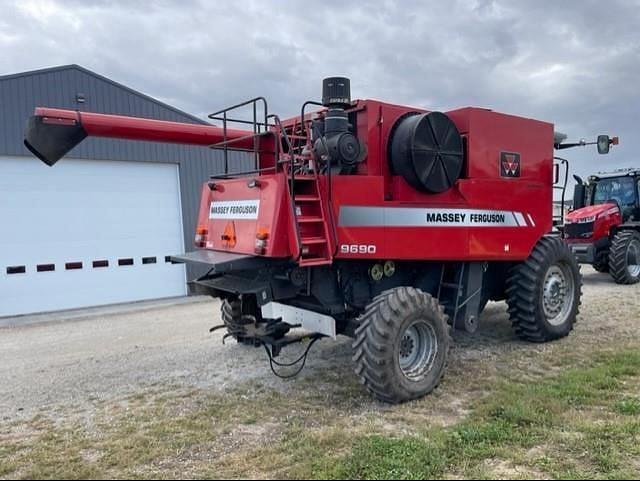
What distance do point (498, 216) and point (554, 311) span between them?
1.76m

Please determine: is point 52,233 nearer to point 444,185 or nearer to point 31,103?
point 31,103

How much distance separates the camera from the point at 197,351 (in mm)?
6863

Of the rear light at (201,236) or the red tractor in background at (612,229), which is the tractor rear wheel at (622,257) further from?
the rear light at (201,236)

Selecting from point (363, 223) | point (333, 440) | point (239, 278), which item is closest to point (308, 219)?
point (363, 223)

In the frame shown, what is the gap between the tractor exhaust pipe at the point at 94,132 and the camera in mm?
4863

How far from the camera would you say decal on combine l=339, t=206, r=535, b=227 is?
4.99 m

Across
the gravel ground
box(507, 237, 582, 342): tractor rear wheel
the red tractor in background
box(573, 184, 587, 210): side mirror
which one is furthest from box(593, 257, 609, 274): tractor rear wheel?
box(507, 237, 582, 342): tractor rear wheel

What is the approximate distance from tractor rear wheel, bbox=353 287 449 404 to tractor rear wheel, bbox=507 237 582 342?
185cm

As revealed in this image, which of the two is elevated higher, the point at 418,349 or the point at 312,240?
the point at 312,240

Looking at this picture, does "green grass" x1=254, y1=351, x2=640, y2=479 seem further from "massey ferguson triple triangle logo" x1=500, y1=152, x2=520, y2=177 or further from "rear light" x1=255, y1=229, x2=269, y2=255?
"massey ferguson triple triangle logo" x1=500, y1=152, x2=520, y2=177

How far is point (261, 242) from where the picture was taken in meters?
4.71

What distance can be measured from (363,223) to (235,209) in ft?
4.30

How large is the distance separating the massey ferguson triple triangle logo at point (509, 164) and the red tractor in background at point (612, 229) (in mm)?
6756

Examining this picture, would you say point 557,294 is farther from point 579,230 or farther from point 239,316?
point 579,230
